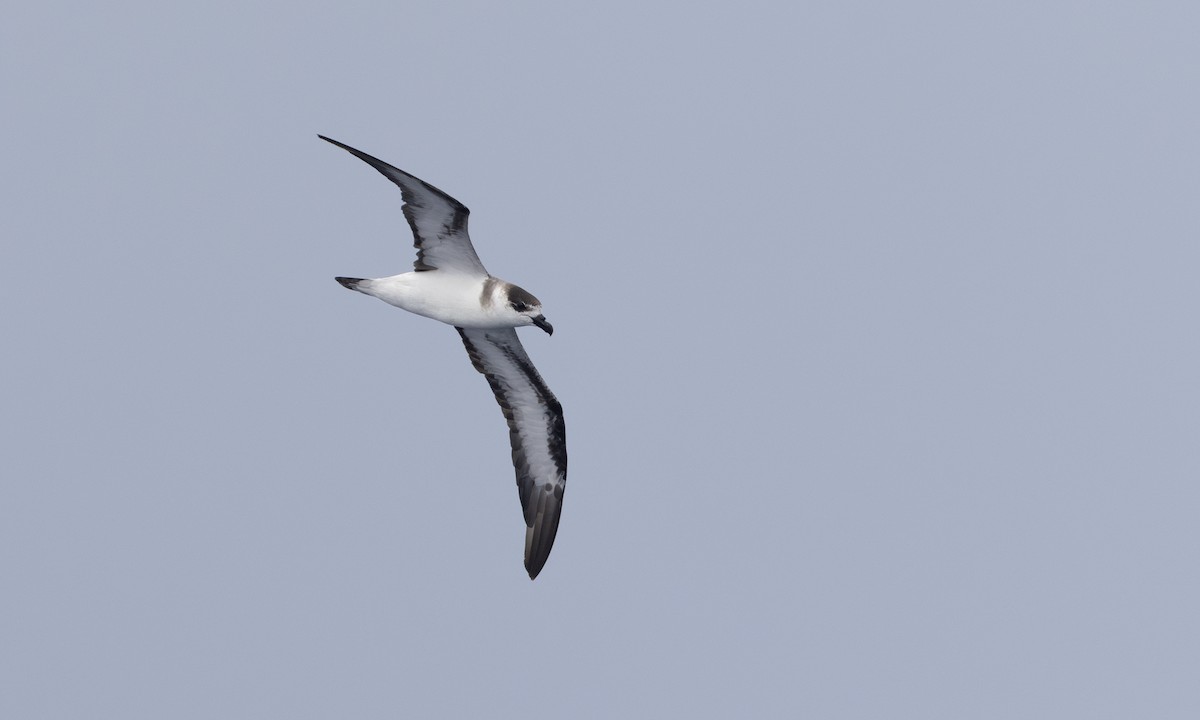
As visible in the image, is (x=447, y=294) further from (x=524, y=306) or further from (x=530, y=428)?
(x=530, y=428)

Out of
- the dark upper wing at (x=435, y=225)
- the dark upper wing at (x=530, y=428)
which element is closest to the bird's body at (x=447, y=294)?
the dark upper wing at (x=435, y=225)

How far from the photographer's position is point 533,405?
21.8 meters

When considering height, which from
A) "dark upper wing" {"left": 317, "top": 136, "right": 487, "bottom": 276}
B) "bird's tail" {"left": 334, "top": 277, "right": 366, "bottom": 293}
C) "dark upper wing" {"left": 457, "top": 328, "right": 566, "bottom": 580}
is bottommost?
"dark upper wing" {"left": 457, "top": 328, "right": 566, "bottom": 580}

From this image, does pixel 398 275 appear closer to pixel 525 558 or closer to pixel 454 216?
pixel 454 216

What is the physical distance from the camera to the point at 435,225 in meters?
19.5

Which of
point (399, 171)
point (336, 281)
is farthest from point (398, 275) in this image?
point (399, 171)

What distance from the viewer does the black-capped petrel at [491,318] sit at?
1934 centimetres

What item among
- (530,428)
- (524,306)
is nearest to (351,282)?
(524,306)

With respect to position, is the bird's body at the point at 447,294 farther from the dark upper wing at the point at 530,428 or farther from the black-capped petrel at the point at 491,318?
the dark upper wing at the point at 530,428

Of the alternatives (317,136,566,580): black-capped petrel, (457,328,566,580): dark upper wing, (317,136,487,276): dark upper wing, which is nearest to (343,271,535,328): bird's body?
(317,136,566,580): black-capped petrel

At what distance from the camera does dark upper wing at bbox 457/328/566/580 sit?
21.4m

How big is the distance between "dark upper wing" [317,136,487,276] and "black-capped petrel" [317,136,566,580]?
13mm

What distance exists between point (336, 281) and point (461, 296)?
180cm

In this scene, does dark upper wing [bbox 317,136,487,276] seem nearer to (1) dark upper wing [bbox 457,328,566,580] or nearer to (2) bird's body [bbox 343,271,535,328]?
(2) bird's body [bbox 343,271,535,328]
